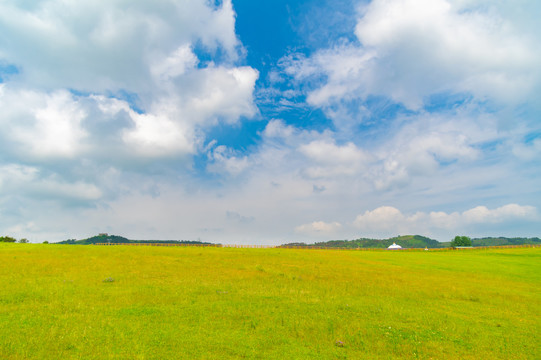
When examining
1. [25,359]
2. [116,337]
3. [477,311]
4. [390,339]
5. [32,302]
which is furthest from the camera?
[477,311]

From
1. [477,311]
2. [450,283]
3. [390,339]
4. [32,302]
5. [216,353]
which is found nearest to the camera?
[216,353]

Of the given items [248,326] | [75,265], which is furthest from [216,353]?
[75,265]

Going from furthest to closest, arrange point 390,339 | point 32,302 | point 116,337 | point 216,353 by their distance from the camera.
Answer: point 32,302 < point 390,339 < point 116,337 < point 216,353

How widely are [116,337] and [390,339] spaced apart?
44.6 feet

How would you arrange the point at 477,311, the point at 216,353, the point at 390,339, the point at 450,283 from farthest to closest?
1. the point at 450,283
2. the point at 477,311
3. the point at 390,339
4. the point at 216,353

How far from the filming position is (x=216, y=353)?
12289 millimetres

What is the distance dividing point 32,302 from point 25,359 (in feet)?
30.6

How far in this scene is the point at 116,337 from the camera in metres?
13.2

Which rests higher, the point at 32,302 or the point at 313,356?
the point at 32,302

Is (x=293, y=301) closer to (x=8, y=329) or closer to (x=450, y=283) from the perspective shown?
(x=8, y=329)

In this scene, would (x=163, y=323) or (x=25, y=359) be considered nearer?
(x=25, y=359)

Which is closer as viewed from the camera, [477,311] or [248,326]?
[248,326]

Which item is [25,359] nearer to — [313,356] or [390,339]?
[313,356]

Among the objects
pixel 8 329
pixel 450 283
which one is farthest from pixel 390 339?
pixel 450 283
